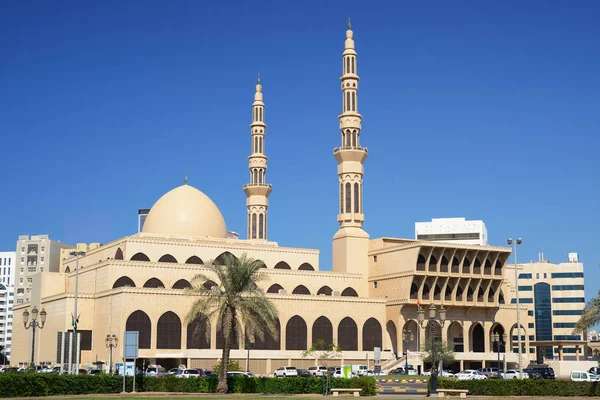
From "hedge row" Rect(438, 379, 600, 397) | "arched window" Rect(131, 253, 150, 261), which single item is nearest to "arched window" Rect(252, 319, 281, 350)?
"arched window" Rect(131, 253, 150, 261)

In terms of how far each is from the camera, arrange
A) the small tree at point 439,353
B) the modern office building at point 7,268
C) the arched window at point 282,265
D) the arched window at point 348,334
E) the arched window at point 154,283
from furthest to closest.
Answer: the modern office building at point 7,268, the arched window at point 282,265, the arched window at point 348,334, the arched window at point 154,283, the small tree at point 439,353

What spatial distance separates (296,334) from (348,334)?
567 centimetres

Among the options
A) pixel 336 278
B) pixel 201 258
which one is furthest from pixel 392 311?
pixel 201 258

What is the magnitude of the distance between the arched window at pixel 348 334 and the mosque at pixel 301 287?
0.38 ft

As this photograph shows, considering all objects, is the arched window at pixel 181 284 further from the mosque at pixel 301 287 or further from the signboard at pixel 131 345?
the signboard at pixel 131 345

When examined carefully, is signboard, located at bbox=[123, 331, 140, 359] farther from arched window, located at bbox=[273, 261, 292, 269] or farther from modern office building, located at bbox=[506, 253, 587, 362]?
modern office building, located at bbox=[506, 253, 587, 362]

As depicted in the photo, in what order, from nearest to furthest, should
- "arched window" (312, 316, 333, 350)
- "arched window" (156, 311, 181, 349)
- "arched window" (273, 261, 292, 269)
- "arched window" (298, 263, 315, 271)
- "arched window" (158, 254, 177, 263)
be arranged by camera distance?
"arched window" (156, 311, 181, 349) → "arched window" (312, 316, 333, 350) → "arched window" (158, 254, 177, 263) → "arched window" (273, 261, 292, 269) → "arched window" (298, 263, 315, 271)

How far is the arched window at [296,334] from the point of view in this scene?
78125mm

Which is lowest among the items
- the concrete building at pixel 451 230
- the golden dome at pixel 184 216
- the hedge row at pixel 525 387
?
the hedge row at pixel 525 387

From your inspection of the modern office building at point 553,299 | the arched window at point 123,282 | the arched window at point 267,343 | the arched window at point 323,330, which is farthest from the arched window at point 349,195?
the modern office building at point 553,299

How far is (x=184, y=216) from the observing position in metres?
86.8

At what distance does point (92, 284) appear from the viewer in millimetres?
80750

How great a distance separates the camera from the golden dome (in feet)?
284

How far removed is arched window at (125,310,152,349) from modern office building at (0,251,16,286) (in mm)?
106469
